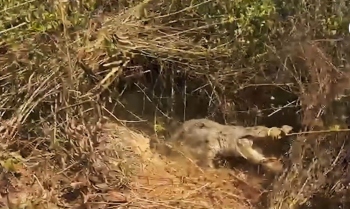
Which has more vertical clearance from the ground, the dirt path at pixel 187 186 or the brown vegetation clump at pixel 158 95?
the brown vegetation clump at pixel 158 95

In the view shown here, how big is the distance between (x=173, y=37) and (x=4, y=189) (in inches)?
49.3

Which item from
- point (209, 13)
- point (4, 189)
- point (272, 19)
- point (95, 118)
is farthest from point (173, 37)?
point (4, 189)

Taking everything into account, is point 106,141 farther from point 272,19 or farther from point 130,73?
point 272,19

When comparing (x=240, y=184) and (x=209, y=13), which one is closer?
(x=240, y=184)

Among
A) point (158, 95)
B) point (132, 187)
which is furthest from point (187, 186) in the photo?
point (158, 95)

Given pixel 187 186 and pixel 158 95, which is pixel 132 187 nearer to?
pixel 187 186

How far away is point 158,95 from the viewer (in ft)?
12.6

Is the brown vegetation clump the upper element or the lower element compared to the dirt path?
upper

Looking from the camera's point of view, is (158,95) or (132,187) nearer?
(132,187)

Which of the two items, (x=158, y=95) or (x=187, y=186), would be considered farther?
(x=158, y=95)

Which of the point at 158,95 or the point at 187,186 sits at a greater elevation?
the point at 158,95

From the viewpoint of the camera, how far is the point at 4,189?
9.71 ft

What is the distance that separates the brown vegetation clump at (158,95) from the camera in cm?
299

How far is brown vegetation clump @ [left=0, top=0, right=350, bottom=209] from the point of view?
9.80 ft
